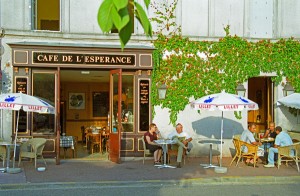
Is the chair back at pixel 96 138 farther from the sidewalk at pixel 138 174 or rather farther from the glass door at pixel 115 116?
the sidewalk at pixel 138 174

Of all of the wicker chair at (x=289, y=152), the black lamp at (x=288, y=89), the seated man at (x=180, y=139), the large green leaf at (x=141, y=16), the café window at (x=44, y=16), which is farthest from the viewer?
the black lamp at (x=288, y=89)

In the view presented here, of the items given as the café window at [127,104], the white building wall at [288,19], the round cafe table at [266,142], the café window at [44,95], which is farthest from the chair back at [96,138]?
the white building wall at [288,19]

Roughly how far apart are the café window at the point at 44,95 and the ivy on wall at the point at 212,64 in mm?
3435

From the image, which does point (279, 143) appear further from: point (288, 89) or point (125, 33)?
point (125, 33)

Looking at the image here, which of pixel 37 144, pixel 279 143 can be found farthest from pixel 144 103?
pixel 279 143

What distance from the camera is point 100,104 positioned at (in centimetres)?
2366

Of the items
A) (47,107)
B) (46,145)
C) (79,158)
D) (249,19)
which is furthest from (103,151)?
(249,19)

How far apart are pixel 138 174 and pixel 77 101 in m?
11.6

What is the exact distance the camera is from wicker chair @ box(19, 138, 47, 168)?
13.4 meters

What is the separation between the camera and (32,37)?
602 inches

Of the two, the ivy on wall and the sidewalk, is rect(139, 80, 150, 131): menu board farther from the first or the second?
the sidewalk

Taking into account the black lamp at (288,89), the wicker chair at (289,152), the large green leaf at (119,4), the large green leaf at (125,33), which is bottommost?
the wicker chair at (289,152)

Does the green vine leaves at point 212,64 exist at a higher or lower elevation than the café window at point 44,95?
higher

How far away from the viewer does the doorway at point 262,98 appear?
17719mm
